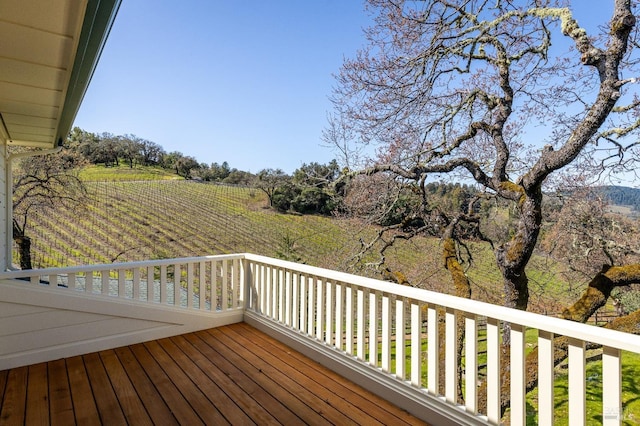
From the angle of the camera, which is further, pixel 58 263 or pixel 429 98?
pixel 58 263

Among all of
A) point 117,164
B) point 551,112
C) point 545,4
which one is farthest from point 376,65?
point 117,164

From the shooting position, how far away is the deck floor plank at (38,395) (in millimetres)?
2053

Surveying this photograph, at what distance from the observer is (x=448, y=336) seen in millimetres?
2016

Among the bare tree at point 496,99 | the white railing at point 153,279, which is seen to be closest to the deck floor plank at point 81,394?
the white railing at point 153,279

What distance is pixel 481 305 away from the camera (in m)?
1.84

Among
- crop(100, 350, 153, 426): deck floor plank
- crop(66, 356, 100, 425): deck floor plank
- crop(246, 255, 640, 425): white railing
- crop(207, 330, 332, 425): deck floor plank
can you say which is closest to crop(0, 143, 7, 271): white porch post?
crop(66, 356, 100, 425): deck floor plank

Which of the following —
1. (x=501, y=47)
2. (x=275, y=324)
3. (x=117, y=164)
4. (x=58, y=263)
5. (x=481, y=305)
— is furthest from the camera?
(x=117, y=164)

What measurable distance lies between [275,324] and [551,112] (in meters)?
4.83

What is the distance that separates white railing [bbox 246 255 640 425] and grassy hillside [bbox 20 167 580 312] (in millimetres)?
2812

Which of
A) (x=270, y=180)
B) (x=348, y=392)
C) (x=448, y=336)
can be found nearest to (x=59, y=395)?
(x=348, y=392)

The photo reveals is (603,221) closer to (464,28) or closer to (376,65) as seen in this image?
(464,28)

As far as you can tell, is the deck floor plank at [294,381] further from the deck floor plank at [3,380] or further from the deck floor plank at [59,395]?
the deck floor plank at [3,380]

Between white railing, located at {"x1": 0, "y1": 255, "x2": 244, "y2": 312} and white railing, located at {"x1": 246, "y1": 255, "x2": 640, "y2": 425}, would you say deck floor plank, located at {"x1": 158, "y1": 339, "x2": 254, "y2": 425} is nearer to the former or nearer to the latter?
white railing, located at {"x1": 0, "y1": 255, "x2": 244, "y2": 312}

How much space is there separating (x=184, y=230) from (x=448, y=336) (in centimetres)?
656
